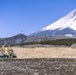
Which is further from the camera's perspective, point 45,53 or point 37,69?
point 45,53

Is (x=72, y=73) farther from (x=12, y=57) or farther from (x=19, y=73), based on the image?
(x=12, y=57)

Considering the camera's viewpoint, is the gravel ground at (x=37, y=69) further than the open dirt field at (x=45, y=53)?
No

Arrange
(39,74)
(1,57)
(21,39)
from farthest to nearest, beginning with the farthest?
(21,39) → (1,57) → (39,74)

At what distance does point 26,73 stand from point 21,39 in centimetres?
13248

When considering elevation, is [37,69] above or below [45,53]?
below

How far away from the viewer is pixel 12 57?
4416 centimetres

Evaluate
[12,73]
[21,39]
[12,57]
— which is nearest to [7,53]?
[12,57]

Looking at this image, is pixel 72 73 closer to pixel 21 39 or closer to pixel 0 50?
pixel 0 50

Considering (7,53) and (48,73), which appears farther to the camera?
(7,53)

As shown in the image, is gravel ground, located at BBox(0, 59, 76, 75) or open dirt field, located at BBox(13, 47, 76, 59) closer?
gravel ground, located at BBox(0, 59, 76, 75)

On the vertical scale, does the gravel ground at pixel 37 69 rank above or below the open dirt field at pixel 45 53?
below

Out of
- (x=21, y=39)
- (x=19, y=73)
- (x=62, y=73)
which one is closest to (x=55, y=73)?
(x=62, y=73)

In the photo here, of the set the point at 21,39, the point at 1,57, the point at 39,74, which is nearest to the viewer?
the point at 39,74

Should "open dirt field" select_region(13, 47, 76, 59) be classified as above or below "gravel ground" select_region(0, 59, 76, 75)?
above
